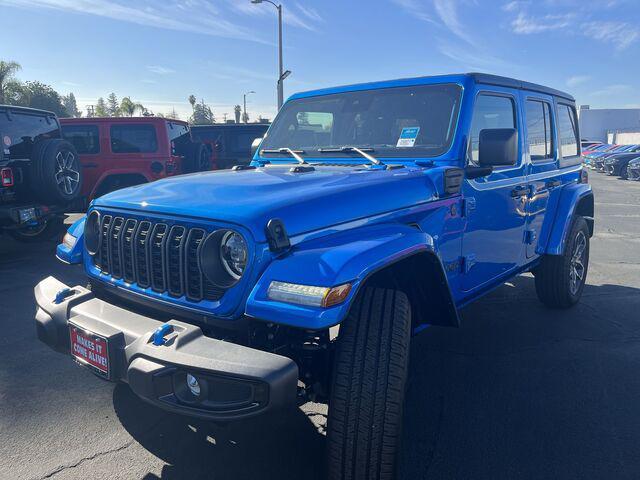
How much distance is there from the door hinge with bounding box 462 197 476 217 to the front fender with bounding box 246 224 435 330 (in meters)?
0.93

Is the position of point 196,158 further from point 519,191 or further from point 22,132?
point 519,191

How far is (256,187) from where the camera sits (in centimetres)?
253

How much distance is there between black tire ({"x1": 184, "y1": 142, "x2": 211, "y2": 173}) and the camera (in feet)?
34.3

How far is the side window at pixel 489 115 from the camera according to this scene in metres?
3.26

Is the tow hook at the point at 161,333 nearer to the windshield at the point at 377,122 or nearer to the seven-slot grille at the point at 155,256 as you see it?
the seven-slot grille at the point at 155,256

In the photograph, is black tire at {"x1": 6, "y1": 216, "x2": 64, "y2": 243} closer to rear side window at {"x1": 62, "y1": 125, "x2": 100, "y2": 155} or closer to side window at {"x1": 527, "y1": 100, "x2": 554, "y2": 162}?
rear side window at {"x1": 62, "y1": 125, "x2": 100, "y2": 155}

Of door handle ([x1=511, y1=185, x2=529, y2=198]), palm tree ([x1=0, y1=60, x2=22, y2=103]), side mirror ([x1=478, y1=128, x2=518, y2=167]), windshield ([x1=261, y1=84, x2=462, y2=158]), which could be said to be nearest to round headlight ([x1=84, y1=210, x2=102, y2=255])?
windshield ([x1=261, y1=84, x2=462, y2=158])

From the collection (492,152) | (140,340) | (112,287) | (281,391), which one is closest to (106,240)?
(112,287)

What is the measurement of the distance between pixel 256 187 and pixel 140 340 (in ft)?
2.97

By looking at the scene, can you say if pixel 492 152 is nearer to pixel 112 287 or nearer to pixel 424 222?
pixel 424 222

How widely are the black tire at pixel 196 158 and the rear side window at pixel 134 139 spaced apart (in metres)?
1.37

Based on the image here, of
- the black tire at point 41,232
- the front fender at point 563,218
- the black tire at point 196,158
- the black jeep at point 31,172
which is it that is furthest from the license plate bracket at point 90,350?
the black tire at point 196,158

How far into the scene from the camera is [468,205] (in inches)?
125

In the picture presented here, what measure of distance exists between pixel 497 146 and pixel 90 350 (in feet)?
7.91
